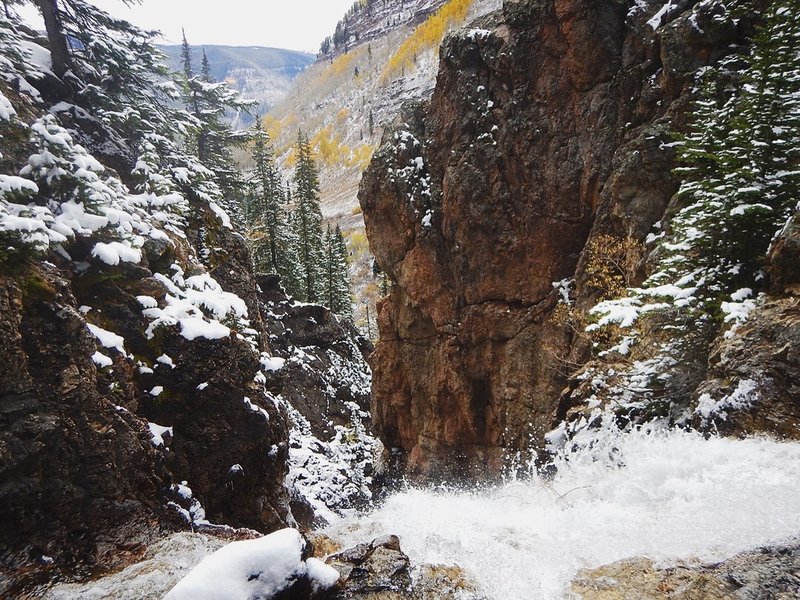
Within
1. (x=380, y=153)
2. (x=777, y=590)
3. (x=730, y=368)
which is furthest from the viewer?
(x=380, y=153)

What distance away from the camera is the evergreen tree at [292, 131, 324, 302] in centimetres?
3825

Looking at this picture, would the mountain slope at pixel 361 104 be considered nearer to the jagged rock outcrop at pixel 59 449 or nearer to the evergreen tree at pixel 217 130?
the evergreen tree at pixel 217 130

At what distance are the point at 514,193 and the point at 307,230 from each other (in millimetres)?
22066

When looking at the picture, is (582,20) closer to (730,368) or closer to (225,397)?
(730,368)

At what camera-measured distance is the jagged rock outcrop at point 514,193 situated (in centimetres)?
1622

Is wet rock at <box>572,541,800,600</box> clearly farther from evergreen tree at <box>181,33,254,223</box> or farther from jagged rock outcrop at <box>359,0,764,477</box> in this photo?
evergreen tree at <box>181,33,254,223</box>

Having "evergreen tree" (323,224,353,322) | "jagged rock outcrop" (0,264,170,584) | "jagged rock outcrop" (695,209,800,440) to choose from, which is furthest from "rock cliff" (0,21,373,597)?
"evergreen tree" (323,224,353,322)

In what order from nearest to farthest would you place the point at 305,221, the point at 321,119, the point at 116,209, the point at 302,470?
1. the point at 116,209
2. the point at 302,470
3. the point at 305,221
4. the point at 321,119

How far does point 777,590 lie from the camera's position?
3812 mm

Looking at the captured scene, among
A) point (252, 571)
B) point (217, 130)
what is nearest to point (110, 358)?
point (252, 571)

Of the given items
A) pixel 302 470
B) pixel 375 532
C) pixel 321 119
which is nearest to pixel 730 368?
pixel 375 532

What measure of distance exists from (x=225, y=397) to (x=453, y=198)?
15.0m

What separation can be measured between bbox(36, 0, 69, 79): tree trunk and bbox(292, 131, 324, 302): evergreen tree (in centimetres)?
2389

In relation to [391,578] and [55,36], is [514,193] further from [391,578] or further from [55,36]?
[391,578]
